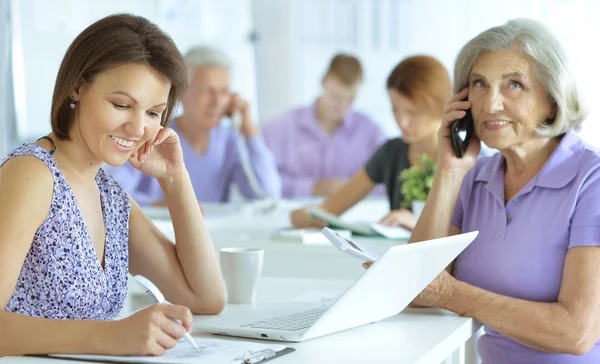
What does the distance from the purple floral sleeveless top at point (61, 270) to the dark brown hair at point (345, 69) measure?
400 cm

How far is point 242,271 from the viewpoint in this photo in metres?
1.77

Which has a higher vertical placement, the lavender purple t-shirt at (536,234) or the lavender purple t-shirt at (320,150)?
the lavender purple t-shirt at (536,234)

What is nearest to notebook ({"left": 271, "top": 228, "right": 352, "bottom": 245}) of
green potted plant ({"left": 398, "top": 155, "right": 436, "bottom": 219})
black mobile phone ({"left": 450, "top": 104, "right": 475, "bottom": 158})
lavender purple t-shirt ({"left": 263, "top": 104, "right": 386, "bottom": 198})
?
green potted plant ({"left": 398, "top": 155, "right": 436, "bottom": 219})

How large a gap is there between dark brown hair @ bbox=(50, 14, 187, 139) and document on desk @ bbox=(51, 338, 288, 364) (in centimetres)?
44

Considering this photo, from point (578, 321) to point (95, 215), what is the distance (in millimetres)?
940

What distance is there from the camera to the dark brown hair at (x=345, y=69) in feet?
17.8

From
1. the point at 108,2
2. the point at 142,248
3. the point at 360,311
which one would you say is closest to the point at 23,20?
the point at 108,2

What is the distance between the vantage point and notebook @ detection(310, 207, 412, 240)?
103 inches

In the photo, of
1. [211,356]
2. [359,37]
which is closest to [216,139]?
[359,37]

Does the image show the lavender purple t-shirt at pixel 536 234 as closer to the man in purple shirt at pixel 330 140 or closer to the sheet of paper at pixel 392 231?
the sheet of paper at pixel 392 231

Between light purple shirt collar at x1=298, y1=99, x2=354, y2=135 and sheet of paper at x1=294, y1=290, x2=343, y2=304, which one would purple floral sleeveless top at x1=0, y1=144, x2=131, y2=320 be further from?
light purple shirt collar at x1=298, y1=99, x2=354, y2=135

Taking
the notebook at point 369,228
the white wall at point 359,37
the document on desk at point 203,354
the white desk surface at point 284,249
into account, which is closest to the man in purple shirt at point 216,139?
the white desk surface at point 284,249

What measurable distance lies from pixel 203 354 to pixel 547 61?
1.03 meters

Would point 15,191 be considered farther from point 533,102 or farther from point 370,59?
point 370,59
